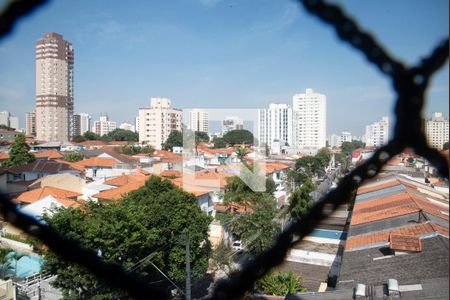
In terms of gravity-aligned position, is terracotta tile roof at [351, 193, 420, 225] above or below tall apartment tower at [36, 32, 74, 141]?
below

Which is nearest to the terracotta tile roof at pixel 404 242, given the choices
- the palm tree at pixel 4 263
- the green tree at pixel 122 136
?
the palm tree at pixel 4 263

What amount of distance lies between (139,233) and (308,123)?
3109 centimetres

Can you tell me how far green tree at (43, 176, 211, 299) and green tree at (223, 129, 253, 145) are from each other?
30.2 meters

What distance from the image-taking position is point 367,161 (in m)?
0.33

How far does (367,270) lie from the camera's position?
339 cm

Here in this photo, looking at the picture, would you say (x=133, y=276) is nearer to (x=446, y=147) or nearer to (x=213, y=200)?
(x=446, y=147)

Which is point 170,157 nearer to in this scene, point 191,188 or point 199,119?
point 191,188

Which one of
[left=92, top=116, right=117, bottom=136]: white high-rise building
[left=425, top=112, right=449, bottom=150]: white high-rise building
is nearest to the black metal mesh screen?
[left=425, top=112, right=449, bottom=150]: white high-rise building

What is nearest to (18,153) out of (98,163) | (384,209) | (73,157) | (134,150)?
(98,163)

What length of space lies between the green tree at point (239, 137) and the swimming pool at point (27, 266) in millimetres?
31238

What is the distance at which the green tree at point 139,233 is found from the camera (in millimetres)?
4809

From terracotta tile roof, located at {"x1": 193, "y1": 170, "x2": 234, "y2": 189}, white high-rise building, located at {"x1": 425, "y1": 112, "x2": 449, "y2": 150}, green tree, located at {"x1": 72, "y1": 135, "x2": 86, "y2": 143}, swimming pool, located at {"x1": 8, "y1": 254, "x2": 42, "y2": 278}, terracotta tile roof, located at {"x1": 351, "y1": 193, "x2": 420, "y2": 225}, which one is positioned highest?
green tree, located at {"x1": 72, "y1": 135, "x2": 86, "y2": 143}

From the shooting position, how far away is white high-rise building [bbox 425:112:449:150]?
338mm

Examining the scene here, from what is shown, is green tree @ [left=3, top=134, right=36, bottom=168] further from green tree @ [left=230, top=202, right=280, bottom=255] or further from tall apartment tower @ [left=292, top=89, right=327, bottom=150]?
tall apartment tower @ [left=292, top=89, right=327, bottom=150]
